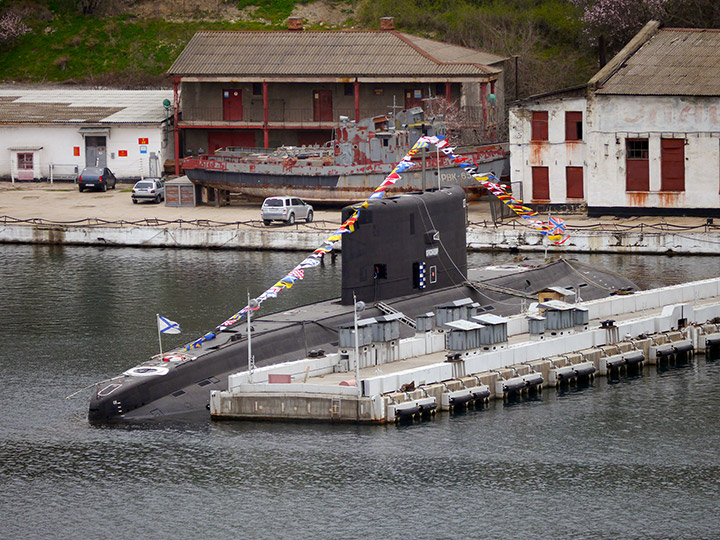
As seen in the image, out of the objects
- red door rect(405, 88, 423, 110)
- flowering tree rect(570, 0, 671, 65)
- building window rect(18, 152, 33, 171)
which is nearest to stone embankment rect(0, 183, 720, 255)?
building window rect(18, 152, 33, 171)

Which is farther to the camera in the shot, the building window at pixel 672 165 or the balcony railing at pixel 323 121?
the balcony railing at pixel 323 121

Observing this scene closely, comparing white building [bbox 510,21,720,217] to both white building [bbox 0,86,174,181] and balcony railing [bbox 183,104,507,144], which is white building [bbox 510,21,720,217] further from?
white building [bbox 0,86,174,181]

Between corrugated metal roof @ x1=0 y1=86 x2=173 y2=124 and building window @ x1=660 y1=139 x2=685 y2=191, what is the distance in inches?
1327

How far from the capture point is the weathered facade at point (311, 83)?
85312 mm

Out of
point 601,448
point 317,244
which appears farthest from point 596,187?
point 601,448

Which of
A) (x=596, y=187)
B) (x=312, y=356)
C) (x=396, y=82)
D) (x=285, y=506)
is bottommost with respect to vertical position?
(x=285, y=506)

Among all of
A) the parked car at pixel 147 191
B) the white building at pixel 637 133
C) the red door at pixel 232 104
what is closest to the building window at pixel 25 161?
the parked car at pixel 147 191

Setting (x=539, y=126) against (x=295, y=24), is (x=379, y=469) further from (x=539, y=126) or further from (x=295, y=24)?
(x=295, y=24)

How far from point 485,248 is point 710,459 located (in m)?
32.6

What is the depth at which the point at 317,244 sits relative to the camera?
69.8 m

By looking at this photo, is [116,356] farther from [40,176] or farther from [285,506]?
[40,176]

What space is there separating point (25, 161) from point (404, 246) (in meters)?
50.0

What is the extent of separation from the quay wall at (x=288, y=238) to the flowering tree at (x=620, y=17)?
26.3 meters

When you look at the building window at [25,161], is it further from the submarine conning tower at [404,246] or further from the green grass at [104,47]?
the submarine conning tower at [404,246]
